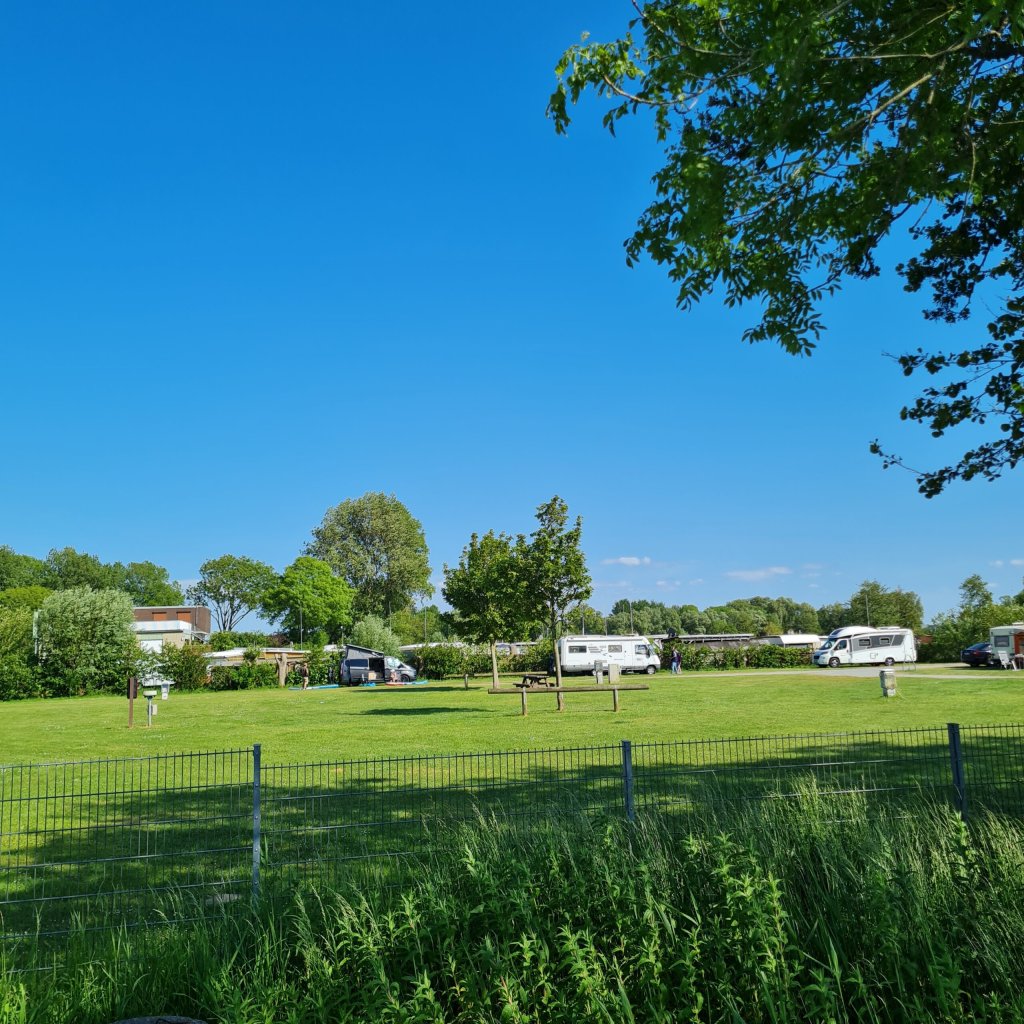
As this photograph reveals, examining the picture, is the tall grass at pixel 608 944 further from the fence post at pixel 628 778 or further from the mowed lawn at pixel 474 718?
the mowed lawn at pixel 474 718

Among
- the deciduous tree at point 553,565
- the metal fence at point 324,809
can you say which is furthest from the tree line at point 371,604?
the metal fence at point 324,809

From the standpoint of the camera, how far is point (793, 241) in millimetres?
7473

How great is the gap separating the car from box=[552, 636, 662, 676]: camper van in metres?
16.3

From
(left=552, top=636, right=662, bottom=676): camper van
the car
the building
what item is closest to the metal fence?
(left=552, top=636, right=662, bottom=676): camper van

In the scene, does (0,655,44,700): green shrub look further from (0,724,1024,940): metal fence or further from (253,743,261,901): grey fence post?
(253,743,261,901): grey fence post

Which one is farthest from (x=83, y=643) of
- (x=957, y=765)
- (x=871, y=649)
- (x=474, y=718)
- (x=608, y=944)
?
(x=608, y=944)

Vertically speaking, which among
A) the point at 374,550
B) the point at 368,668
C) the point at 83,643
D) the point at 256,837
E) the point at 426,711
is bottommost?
the point at 426,711

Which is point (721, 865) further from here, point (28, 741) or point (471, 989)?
point (28, 741)

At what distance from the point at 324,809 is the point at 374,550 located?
77.9 metres

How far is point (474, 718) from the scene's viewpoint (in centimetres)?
2397

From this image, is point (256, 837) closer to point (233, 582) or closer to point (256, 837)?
point (256, 837)

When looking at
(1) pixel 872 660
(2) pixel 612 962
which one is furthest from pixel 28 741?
(1) pixel 872 660

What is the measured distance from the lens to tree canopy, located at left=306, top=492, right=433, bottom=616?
280 ft

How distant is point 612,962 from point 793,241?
581cm
